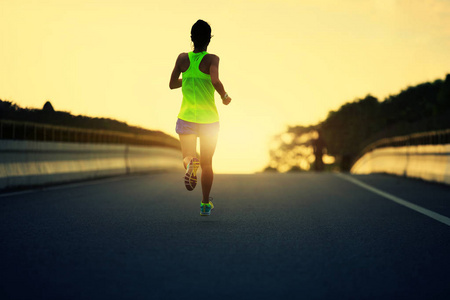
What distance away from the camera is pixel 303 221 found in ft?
28.2

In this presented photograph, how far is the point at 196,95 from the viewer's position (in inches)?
342

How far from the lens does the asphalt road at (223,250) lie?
4789 mm

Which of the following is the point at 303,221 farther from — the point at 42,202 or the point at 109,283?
the point at 42,202

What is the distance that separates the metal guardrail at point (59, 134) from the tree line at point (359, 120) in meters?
87.9

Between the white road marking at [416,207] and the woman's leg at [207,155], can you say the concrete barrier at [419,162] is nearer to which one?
the white road marking at [416,207]

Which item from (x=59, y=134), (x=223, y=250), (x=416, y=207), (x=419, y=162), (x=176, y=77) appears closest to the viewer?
(x=223, y=250)

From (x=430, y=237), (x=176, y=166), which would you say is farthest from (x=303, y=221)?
(x=176, y=166)

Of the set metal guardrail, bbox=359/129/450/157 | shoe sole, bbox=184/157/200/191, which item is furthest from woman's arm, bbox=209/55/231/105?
metal guardrail, bbox=359/129/450/157

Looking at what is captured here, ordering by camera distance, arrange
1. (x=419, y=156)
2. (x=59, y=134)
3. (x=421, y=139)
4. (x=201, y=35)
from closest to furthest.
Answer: (x=201, y=35) < (x=59, y=134) < (x=419, y=156) < (x=421, y=139)

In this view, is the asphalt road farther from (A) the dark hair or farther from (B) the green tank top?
(A) the dark hair

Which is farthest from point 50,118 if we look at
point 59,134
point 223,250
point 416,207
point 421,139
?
point 223,250

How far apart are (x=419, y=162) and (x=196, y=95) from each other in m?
12.7

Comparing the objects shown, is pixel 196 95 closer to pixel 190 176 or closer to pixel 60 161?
pixel 190 176

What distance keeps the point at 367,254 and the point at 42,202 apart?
660 cm
